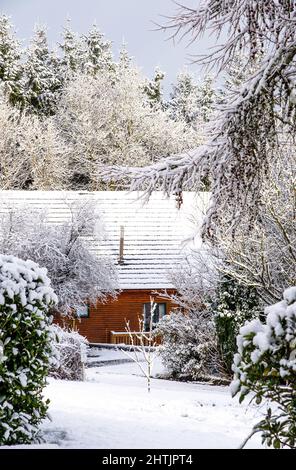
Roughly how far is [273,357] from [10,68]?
166 ft

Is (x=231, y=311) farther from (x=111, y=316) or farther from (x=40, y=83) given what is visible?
(x=40, y=83)

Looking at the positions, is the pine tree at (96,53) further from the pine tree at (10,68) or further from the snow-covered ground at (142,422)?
the snow-covered ground at (142,422)

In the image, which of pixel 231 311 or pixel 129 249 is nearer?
pixel 231 311

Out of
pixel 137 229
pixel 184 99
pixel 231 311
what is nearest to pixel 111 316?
pixel 137 229

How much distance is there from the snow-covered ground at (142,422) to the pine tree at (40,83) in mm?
41922

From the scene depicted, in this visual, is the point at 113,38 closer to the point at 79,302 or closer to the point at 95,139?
the point at 95,139

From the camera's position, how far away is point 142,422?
7.82m

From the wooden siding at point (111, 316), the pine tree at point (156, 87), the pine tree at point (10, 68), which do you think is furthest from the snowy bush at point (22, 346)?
the pine tree at point (156, 87)

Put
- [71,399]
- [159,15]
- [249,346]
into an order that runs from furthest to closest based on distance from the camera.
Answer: [71,399] → [159,15] → [249,346]

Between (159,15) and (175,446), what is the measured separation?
403 centimetres

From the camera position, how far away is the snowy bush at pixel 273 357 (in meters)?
3.67

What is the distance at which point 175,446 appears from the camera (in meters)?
6.01

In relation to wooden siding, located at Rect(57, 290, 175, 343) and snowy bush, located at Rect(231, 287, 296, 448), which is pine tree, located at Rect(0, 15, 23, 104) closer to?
wooden siding, located at Rect(57, 290, 175, 343)
